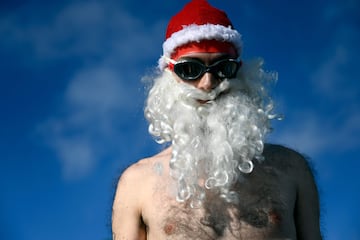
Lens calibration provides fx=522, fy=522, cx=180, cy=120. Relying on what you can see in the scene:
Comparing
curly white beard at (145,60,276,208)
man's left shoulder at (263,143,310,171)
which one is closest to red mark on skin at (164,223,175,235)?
curly white beard at (145,60,276,208)

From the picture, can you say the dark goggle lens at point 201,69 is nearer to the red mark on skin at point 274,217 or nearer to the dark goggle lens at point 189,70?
the dark goggle lens at point 189,70

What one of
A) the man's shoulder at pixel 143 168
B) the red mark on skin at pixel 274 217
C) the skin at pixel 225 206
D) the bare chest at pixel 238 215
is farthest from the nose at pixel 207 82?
the red mark on skin at pixel 274 217

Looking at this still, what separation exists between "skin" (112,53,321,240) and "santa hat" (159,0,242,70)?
164 millimetres

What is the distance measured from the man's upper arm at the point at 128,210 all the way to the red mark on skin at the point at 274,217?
2.77 ft

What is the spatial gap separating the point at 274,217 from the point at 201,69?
106 centimetres

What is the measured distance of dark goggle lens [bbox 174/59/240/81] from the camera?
3.45m

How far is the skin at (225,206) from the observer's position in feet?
10.6

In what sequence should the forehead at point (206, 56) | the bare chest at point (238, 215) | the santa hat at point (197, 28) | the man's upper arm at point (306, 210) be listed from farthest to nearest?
the santa hat at point (197, 28), the forehead at point (206, 56), the man's upper arm at point (306, 210), the bare chest at point (238, 215)

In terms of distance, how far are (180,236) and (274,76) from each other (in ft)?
4.42

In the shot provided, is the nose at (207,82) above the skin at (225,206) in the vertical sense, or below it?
above

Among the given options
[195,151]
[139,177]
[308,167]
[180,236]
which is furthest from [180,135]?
[308,167]

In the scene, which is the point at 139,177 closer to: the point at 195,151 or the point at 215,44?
the point at 195,151

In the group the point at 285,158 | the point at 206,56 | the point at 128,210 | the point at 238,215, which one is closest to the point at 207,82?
the point at 206,56

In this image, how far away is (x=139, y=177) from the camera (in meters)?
3.54
